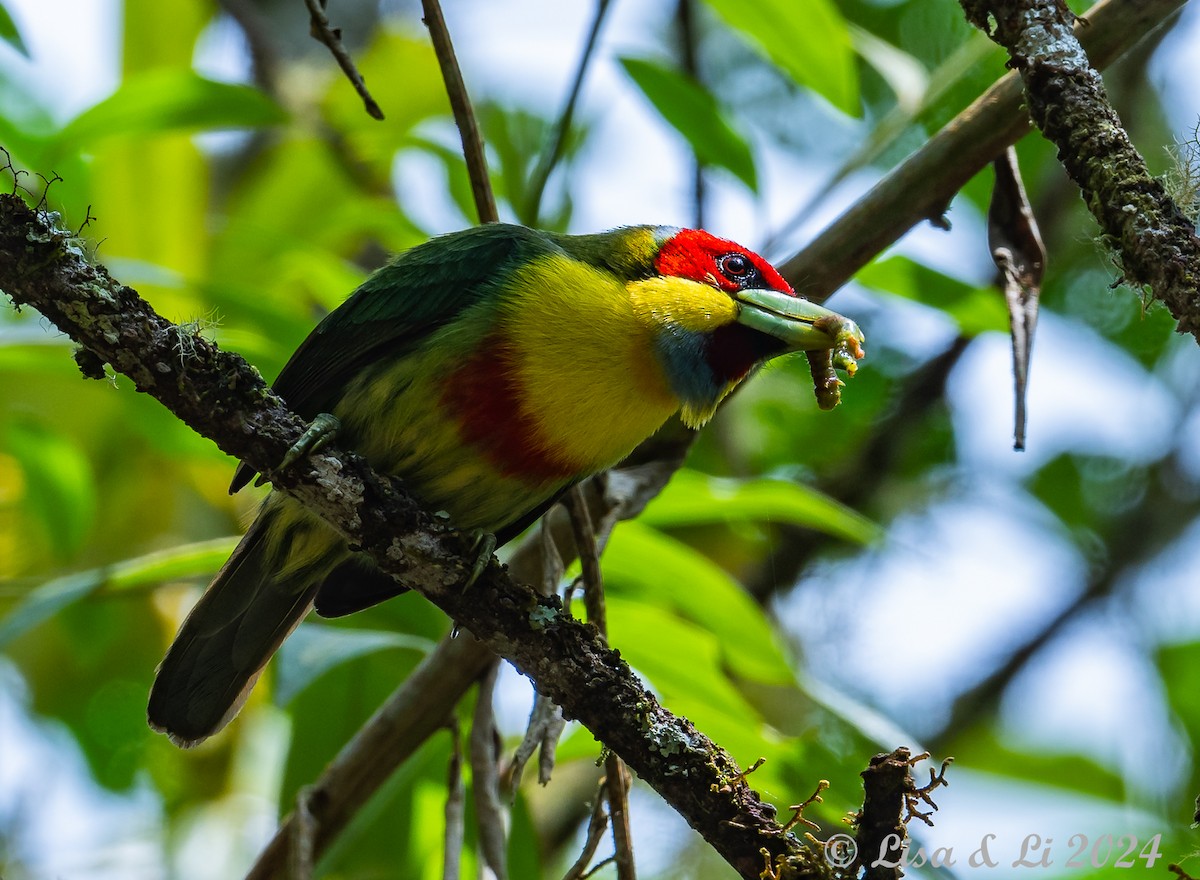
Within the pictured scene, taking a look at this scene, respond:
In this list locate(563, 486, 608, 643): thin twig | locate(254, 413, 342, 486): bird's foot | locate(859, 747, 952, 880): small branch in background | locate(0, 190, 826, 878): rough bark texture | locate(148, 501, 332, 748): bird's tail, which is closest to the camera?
locate(859, 747, 952, 880): small branch in background

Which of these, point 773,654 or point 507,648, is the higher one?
point 773,654

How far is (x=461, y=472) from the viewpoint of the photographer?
3234mm

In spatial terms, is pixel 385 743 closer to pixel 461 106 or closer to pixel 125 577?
pixel 125 577

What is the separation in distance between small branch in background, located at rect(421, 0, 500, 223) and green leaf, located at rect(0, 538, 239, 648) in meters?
1.29

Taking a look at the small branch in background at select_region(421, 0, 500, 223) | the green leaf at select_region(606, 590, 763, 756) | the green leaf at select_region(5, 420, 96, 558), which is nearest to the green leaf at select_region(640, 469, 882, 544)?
the green leaf at select_region(606, 590, 763, 756)

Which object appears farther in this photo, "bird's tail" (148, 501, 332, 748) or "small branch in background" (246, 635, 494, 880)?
"bird's tail" (148, 501, 332, 748)

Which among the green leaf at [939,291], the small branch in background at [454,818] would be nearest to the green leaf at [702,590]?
the small branch in background at [454,818]

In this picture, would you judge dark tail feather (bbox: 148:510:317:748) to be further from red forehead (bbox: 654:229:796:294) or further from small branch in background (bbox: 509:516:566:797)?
red forehead (bbox: 654:229:796:294)

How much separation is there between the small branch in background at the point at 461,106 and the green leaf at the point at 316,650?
122cm

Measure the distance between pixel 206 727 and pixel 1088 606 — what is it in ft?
13.5

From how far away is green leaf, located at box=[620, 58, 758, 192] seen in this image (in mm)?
3959

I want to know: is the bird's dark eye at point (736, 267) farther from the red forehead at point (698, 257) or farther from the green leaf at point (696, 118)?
the green leaf at point (696, 118)

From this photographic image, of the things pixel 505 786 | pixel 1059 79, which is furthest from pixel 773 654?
pixel 1059 79

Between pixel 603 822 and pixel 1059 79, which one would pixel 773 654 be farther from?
pixel 1059 79
